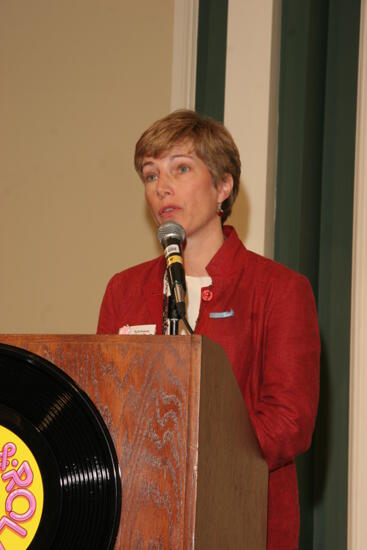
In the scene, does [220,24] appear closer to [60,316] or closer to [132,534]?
[60,316]

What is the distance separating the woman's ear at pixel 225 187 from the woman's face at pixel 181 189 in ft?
0.16

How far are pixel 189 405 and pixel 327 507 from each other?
6.10 ft

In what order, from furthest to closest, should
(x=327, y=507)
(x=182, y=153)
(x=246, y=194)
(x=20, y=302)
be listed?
(x=20, y=302) < (x=246, y=194) < (x=327, y=507) < (x=182, y=153)

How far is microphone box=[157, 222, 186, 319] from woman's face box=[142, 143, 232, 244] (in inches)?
19.5

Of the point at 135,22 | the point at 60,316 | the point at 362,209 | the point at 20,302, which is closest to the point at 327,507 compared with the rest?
the point at 362,209

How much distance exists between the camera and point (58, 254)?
343 centimetres

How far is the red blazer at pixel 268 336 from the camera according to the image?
163 cm

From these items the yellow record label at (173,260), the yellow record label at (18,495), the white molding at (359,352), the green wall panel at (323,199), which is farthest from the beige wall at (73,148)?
the yellow record label at (18,495)

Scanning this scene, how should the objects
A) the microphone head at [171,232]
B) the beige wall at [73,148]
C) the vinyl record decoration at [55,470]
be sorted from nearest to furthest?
the vinyl record decoration at [55,470]
the microphone head at [171,232]
the beige wall at [73,148]

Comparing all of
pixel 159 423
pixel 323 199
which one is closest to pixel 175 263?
pixel 159 423

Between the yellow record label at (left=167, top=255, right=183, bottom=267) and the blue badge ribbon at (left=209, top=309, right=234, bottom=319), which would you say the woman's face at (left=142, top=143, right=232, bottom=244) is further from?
the yellow record label at (left=167, top=255, right=183, bottom=267)

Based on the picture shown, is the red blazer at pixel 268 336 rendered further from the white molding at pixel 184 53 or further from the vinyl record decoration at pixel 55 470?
the white molding at pixel 184 53

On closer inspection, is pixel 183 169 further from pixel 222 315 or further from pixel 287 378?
pixel 287 378

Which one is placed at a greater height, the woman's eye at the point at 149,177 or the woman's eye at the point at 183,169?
the woman's eye at the point at 183,169
